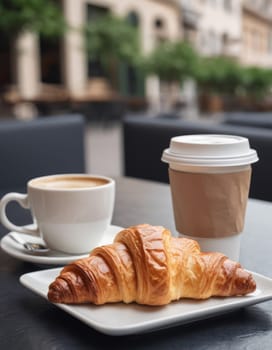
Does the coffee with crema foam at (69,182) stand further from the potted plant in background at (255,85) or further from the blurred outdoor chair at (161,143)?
the potted plant in background at (255,85)

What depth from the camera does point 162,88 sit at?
24359 mm

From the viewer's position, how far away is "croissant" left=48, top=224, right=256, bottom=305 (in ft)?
2.52

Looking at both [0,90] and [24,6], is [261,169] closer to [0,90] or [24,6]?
[24,6]

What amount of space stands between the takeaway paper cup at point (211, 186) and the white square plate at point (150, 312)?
0.48 feet

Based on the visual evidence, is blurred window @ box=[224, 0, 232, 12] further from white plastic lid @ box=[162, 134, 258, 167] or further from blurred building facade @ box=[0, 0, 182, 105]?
white plastic lid @ box=[162, 134, 258, 167]

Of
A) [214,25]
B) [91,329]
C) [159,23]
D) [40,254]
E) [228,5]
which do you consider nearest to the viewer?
[91,329]

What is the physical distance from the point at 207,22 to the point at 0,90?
684 inches

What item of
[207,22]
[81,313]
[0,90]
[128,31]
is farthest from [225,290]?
[207,22]

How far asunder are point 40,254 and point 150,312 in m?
0.32

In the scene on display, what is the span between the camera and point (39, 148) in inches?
114

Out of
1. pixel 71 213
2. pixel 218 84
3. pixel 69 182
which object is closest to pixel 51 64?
pixel 218 84

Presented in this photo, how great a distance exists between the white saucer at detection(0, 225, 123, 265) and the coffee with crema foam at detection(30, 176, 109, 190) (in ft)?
0.30

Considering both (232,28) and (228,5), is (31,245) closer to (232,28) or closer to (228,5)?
(228,5)

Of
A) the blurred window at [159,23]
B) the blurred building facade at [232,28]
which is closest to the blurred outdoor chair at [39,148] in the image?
the blurred window at [159,23]
